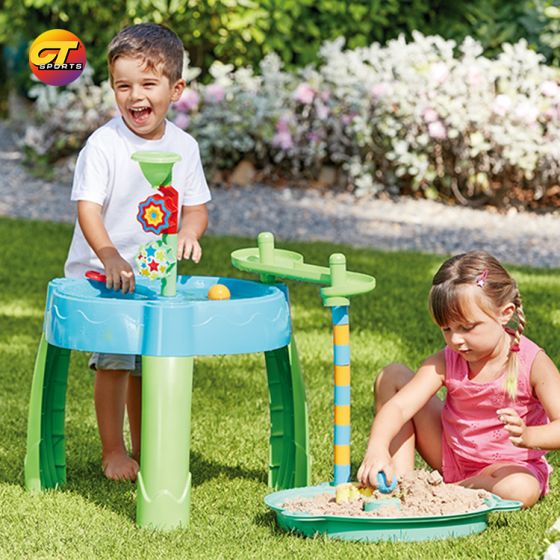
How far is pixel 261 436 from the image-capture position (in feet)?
14.1

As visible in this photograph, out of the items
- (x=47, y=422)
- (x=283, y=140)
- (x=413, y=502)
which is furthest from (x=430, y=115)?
(x=413, y=502)

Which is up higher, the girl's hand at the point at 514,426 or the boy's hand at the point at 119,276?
the boy's hand at the point at 119,276

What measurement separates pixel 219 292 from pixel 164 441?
0.48 metres

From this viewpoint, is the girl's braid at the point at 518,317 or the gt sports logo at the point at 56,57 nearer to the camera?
the girl's braid at the point at 518,317

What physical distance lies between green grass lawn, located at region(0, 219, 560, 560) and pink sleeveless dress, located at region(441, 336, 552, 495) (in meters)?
0.15

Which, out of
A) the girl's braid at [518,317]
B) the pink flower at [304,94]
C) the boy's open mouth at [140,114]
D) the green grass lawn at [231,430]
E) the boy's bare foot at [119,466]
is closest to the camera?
the green grass lawn at [231,430]

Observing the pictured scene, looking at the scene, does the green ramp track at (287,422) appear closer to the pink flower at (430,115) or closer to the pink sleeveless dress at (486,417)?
the pink sleeveless dress at (486,417)

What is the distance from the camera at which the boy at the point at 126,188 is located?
12.0ft

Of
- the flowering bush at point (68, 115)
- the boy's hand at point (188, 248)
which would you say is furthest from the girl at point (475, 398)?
the flowering bush at point (68, 115)

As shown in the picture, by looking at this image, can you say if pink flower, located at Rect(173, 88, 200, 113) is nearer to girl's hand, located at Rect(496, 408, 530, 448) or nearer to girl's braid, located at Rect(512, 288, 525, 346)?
girl's braid, located at Rect(512, 288, 525, 346)

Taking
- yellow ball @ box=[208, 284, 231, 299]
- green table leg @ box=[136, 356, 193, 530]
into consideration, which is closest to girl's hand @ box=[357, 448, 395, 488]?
green table leg @ box=[136, 356, 193, 530]

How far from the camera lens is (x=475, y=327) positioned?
341 centimetres

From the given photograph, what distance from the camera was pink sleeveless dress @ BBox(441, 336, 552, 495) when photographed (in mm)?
3525

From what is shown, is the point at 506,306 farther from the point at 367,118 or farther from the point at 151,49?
the point at 367,118
